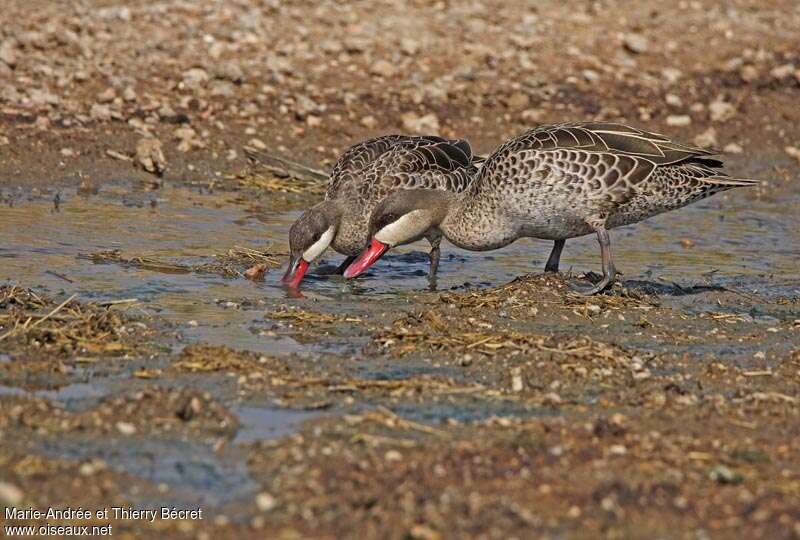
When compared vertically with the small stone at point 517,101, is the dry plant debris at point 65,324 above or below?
below

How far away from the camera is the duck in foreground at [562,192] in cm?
910

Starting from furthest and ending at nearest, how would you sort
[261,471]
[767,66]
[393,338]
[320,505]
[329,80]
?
1. [767,66]
2. [329,80]
3. [393,338]
4. [261,471]
5. [320,505]

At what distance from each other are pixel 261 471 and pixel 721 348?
3.44 meters

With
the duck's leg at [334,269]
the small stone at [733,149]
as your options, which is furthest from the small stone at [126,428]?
the small stone at [733,149]

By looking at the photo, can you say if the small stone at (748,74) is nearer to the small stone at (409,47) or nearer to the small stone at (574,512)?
the small stone at (409,47)

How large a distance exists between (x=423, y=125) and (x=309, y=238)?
4583 mm

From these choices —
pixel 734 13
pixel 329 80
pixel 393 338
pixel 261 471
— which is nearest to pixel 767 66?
pixel 734 13

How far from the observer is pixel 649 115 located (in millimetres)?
15086

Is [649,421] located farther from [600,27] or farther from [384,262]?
[600,27]

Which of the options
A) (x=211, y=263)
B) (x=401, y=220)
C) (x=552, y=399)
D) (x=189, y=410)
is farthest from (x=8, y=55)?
(x=552, y=399)

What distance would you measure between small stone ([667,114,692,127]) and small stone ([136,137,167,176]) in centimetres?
582

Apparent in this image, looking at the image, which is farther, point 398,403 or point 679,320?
point 679,320

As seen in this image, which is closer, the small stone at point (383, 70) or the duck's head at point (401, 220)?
the duck's head at point (401, 220)

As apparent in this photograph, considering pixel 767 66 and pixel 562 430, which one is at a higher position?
pixel 767 66
